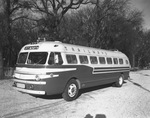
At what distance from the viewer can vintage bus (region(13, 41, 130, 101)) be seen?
592 centimetres

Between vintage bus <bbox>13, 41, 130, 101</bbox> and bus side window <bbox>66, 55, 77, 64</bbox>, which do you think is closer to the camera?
vintage bus <bbox>13, 41, 130, 101</bbox>

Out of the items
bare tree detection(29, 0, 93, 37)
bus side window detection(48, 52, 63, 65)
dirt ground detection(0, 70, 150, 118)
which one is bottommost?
dirt ground detection(0, 70, 150, 118)

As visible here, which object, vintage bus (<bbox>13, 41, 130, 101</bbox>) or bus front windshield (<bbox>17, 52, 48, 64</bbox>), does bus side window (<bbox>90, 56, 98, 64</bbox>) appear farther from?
bus front windshield (<bbox>17, 52, 48, 64</bbox>)

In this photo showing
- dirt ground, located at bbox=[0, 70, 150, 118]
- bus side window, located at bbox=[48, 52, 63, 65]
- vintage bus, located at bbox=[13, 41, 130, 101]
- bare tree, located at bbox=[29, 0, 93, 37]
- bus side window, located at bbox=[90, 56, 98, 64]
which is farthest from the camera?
bare tree, located at bbox=[29, 0, 93, 37]

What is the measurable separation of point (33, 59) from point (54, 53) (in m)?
1.00

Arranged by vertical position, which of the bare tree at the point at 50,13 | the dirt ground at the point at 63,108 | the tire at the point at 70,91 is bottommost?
the dirt ground at the point at 63,108

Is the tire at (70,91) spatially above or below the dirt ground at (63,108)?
above

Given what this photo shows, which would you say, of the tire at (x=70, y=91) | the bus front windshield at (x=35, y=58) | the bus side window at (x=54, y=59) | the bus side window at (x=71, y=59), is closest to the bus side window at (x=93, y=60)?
the bus side window at (x=71, y=59)

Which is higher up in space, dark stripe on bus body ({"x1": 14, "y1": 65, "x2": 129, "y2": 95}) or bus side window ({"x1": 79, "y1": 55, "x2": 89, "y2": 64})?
bus side window ({"x1": 79, "y1": 55, "x2": 89, "y2": 64})

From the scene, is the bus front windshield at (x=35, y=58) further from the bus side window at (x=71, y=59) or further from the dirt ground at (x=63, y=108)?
the dirt ground at (x=63, y=108)

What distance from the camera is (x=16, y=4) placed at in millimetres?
17281

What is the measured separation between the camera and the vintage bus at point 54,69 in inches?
233

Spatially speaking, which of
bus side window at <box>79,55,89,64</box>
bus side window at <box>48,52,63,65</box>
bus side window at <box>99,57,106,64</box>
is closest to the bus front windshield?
bus side window at <box>48,52,63,65</box>

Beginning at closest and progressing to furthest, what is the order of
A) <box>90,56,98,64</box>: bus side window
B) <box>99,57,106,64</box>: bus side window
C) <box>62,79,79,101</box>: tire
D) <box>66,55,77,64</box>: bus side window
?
1. <box>62,79,79,101</box>: tire
2. <box>66,55,77,64</box>: bus side window
3. <box>90,56,98,64</box>: bus side window
4. <box>99,57,106,64</box>: bus side window
